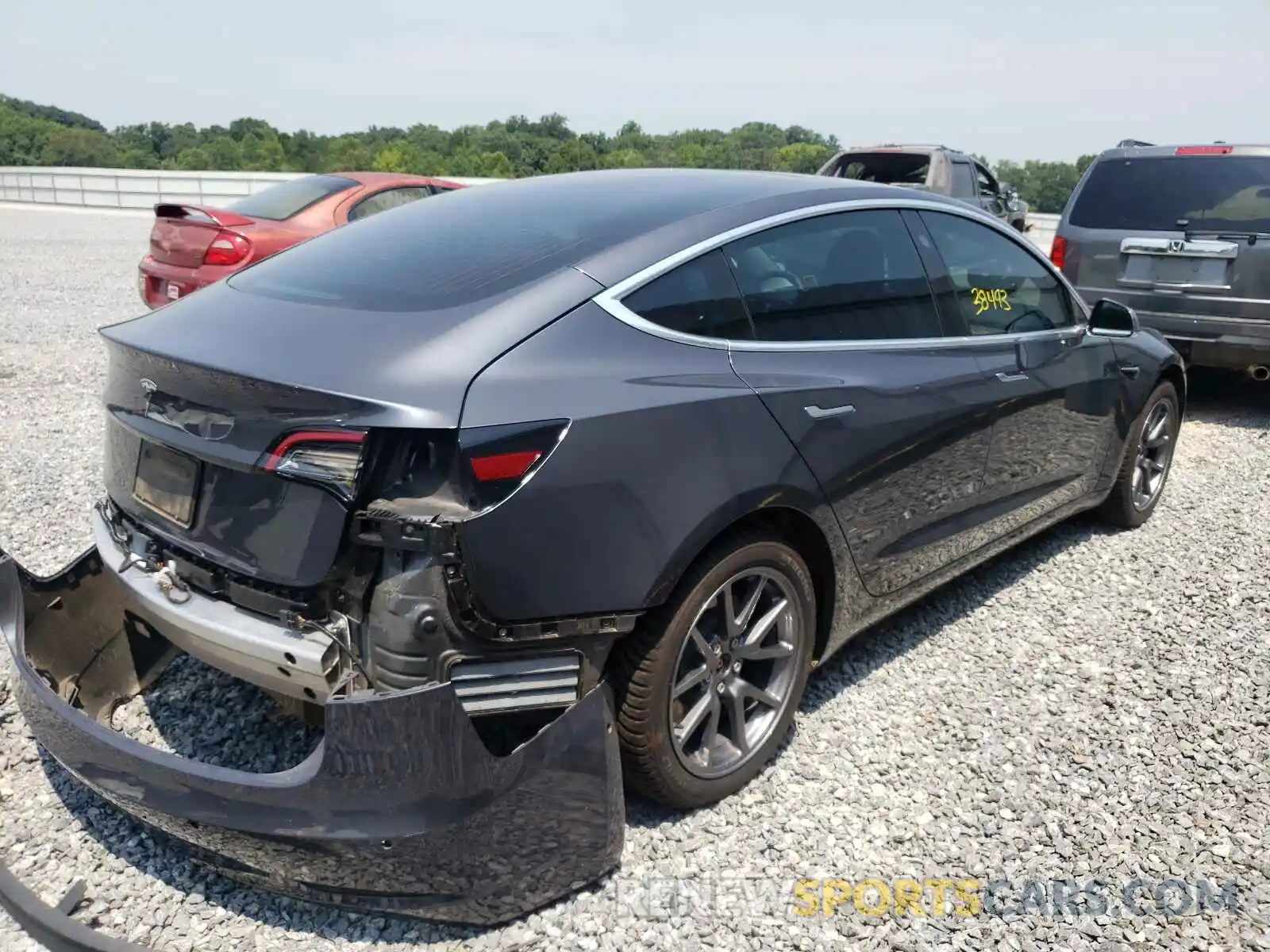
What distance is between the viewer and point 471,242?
2875mm

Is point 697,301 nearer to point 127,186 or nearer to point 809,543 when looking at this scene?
point 809,543

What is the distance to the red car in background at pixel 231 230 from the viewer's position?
806 cm

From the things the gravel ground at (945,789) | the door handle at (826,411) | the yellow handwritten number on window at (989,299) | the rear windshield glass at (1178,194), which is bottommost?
the gravel ground at (945,789)

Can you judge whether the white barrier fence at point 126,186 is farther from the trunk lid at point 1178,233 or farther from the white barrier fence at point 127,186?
the trunk lid at point 1178,233

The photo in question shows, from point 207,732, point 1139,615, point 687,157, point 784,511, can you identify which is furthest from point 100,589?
point 687,157

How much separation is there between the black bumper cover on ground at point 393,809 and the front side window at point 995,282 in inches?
87.5

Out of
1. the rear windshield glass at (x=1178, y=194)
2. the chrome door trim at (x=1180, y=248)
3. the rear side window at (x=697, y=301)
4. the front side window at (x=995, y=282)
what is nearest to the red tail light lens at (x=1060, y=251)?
the rear windshield glass at (x=1178, y=194)

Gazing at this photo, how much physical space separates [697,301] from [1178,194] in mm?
5961

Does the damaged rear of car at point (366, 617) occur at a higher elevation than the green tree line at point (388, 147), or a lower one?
lower

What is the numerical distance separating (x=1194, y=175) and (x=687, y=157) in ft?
111

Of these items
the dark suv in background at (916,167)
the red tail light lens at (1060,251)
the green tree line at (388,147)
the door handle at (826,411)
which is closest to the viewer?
the door handle at (826,411)

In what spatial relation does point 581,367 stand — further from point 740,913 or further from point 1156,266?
point 1156,266

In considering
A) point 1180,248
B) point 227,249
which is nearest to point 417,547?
point 1180,248

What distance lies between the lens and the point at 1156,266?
23.3 feet
